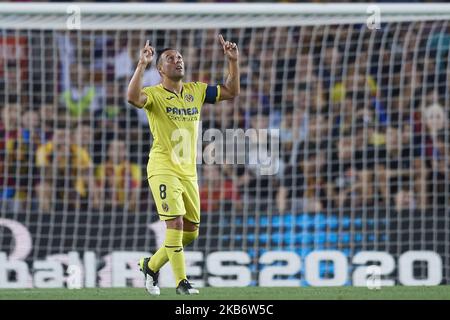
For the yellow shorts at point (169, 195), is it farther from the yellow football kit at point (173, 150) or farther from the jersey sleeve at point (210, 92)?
the jersey sleeve at point (210, 92)

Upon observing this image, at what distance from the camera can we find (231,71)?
→ 1034 centimetres

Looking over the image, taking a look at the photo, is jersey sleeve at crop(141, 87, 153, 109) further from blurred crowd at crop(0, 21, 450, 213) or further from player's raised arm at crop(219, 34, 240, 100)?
blurred crowd at crop(0, 21, 450, 213)

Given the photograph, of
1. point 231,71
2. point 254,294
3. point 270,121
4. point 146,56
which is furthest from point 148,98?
point 270,121

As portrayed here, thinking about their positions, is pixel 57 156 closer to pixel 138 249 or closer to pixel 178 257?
pixel 138 249

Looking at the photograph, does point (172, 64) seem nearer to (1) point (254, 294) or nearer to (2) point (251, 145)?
(1) point (254, 294)

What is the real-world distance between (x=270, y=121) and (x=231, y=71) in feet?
14.7

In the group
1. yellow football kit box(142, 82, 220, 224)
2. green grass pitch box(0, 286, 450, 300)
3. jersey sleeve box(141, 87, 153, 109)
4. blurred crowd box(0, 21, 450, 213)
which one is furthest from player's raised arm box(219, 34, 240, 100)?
blurred crowd box(0, 21, 450, 213)

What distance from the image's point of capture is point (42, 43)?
599 inches

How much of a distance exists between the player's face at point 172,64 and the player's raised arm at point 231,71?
Result: 0.41 m

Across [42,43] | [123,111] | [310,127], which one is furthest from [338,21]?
[42,43]

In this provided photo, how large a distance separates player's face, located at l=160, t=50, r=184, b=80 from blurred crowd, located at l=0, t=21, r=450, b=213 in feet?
13.3

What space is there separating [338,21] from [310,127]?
6.72 ft

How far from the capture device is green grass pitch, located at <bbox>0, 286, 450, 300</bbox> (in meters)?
10.1

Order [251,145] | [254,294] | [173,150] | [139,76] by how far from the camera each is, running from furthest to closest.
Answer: [251,145]
[254,294]
[173,150]
[139,76]
